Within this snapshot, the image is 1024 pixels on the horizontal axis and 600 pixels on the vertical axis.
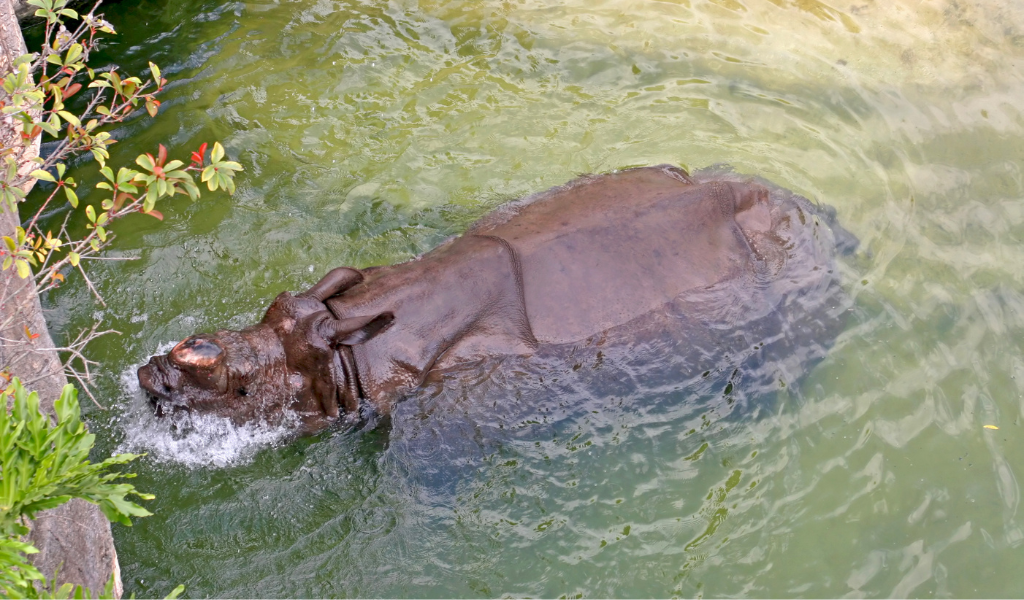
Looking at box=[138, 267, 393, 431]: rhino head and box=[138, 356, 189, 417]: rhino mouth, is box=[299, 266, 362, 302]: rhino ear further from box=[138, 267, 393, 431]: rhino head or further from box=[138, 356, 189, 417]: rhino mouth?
box=[138, 356, 189, 417]: rhino mouth

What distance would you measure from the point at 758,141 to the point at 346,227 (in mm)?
4024

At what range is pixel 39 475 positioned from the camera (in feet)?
10.4

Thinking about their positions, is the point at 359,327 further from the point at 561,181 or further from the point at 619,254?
the point at 561,181

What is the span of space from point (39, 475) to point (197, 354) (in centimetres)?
169

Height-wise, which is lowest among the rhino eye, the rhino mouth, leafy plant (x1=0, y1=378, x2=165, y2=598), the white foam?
the white foam

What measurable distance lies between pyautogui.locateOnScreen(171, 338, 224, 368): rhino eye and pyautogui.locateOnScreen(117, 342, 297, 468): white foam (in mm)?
551

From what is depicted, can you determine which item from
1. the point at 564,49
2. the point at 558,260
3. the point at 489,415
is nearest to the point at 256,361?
the point at 489,415

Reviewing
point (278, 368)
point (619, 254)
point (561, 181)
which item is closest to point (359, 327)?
point (278, 368)

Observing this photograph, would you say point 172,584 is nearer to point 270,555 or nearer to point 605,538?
point 270,555

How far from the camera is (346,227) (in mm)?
6941

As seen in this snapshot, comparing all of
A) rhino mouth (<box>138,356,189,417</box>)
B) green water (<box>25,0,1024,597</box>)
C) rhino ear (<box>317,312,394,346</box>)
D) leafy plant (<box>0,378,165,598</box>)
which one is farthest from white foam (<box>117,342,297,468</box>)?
leafy plant (<box>0,378,165,598</box>)

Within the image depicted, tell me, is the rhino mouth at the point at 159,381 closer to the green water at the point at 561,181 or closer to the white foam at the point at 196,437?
the white foam at the point at 196,437

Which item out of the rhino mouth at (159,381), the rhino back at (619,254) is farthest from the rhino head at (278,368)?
the rhino back at (619,254)

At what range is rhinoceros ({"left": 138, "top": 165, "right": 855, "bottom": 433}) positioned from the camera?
5.12 m
